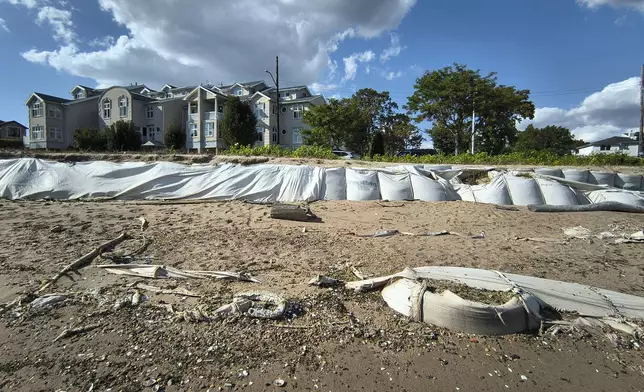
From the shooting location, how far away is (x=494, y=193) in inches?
386

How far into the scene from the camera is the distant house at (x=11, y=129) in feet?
157

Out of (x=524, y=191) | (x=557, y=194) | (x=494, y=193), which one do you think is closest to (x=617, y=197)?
(x=557, y=194)

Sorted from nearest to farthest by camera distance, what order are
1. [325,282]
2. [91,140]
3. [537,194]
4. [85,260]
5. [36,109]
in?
[325,282] < [85,260] < [537,194] < [91,140] < [36,109]

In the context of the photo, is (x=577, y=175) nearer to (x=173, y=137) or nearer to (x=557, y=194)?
(x=557, y=194)

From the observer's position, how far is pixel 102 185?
387 inches

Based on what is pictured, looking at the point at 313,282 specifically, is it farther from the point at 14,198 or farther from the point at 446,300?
the point at 14,198

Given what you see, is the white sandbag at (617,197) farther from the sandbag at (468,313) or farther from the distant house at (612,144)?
the distant house at (612,144)

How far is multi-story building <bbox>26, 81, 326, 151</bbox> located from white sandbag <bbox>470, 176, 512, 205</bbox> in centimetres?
2612

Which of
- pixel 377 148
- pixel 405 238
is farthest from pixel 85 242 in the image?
pixel 377 148

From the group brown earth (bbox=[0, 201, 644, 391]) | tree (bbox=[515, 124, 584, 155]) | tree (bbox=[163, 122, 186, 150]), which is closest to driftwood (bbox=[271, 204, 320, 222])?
brown earth (bbox=[0, 201, 644, 391])

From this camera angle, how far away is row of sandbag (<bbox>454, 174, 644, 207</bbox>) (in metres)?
9.52

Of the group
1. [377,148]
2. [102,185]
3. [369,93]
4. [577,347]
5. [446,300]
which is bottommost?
[577,347]

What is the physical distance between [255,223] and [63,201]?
21.0 ft

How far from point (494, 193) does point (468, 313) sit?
26.7 ft
